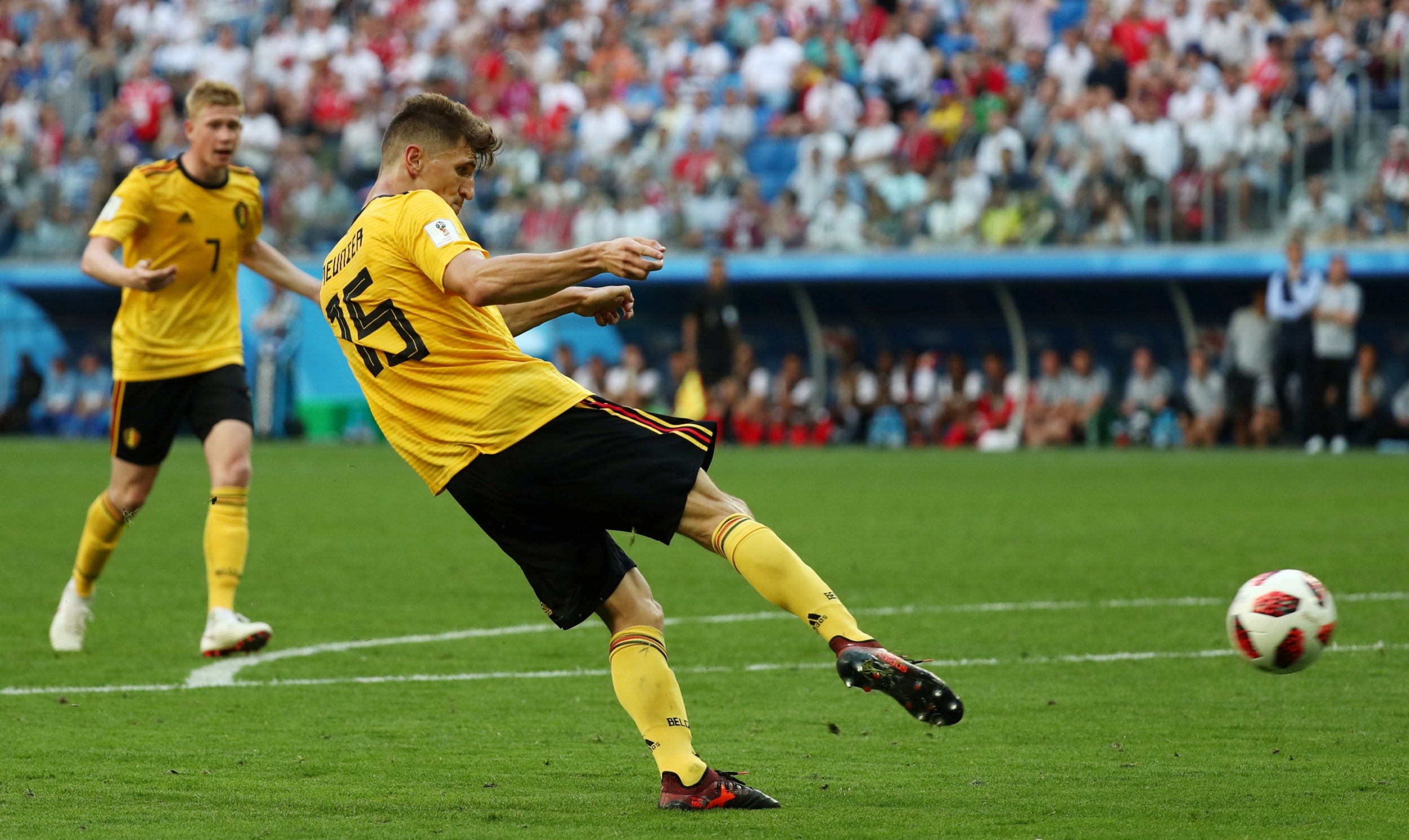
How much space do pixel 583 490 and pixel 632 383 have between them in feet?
65.9

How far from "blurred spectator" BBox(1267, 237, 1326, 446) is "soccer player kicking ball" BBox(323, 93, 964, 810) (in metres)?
15.8

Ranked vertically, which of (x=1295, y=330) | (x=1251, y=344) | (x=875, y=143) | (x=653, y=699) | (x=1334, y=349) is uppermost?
(x=653, y=699)

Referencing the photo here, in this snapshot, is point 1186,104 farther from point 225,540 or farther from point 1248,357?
point 225,540

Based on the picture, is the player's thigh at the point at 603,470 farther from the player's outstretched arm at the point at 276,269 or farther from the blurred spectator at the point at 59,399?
the blurred spectator at the point at 59,399

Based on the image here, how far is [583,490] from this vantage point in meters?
4.73

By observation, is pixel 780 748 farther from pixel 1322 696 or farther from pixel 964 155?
pixel 964 155

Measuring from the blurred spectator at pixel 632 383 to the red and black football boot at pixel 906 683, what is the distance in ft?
66.0

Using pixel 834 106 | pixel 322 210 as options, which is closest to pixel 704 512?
pixel 834 106

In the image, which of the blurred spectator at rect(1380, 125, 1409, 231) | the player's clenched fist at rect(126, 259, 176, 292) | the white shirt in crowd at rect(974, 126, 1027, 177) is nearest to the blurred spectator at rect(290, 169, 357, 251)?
the white shirt in crowd at rect(974, 126, 1027, 177)

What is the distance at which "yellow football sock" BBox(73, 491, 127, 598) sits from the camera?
7891 millimetres

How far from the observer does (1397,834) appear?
4242mm

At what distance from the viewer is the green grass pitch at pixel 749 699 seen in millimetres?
4641

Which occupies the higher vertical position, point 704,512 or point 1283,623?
point 704,512

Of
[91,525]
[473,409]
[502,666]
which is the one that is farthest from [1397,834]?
[91,525]
